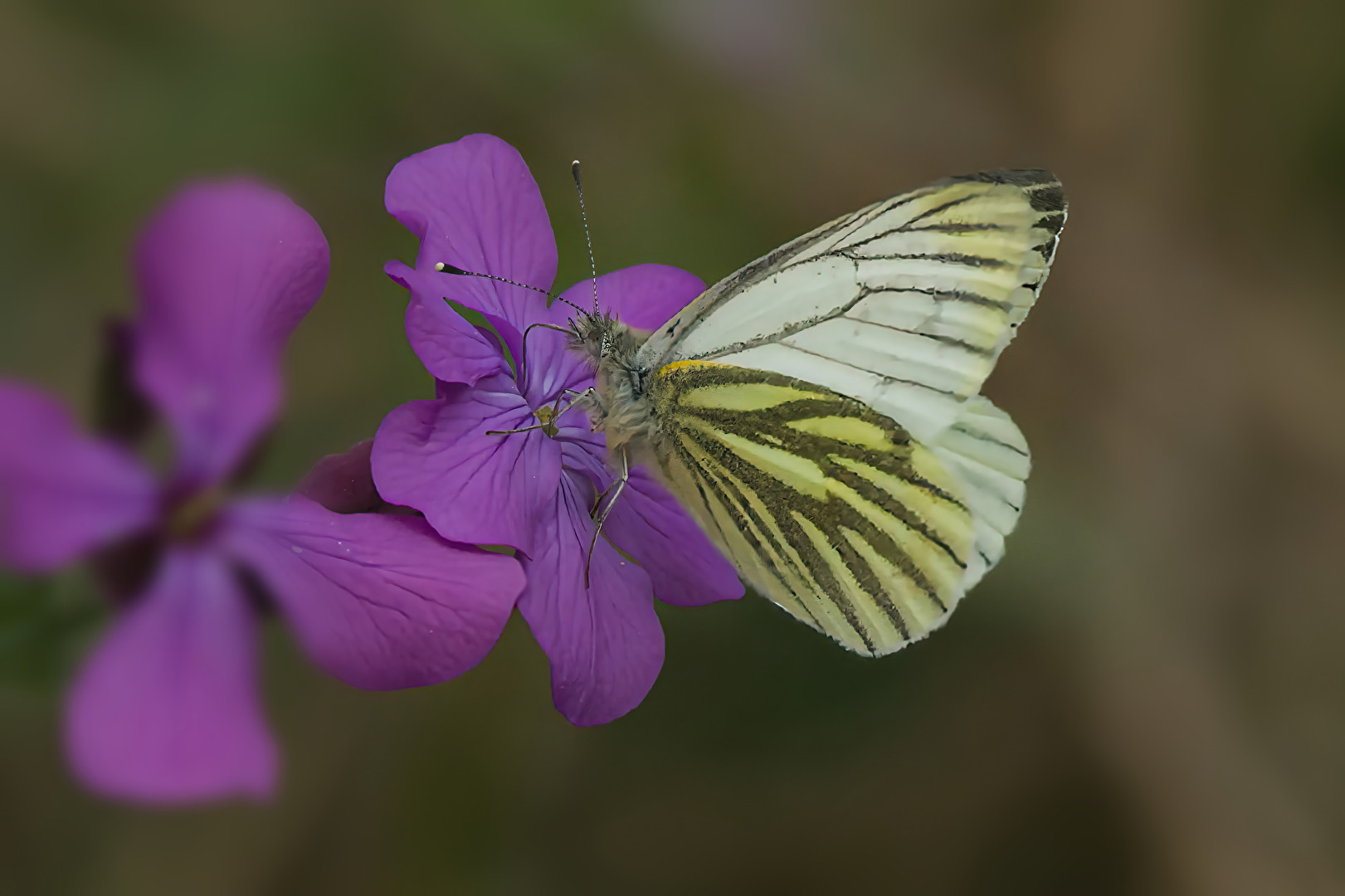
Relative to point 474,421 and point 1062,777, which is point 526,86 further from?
point 1062,777

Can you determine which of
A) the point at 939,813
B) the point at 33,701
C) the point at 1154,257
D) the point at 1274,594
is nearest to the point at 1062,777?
the point at 939,813

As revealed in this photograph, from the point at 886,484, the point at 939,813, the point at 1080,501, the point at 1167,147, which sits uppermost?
the point at 1167,147

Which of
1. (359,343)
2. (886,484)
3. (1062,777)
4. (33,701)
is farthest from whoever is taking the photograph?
(1062,777)

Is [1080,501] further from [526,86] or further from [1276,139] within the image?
[526,86]

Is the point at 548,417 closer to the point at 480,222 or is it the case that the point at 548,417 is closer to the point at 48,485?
the point at 480,222

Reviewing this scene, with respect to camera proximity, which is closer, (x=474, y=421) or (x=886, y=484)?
(x=474, y=421)

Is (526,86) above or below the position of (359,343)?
above

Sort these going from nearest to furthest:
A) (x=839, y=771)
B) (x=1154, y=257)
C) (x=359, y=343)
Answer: (x=359, y=343) → (x=839, y=771) → (x=1154, y=257)
